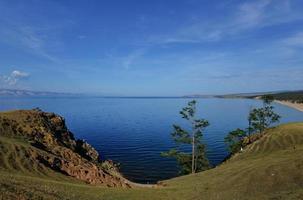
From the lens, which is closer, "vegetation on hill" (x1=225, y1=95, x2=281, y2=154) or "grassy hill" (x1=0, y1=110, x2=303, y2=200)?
"grassy hill" (x1=0, y1=110, x2=303, y2=200)

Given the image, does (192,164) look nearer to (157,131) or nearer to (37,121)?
(37,121)

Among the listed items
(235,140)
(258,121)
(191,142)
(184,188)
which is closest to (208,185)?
(184,188)

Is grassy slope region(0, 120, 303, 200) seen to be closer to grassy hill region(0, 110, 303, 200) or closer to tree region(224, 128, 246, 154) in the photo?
grassy hill region(0, 110, 303, 200)

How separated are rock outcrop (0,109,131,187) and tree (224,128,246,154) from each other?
121ft

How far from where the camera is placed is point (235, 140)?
107 meters

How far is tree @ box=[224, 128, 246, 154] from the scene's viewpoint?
10281 cm

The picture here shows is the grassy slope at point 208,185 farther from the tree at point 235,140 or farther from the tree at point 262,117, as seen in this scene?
the tree at point 262,117

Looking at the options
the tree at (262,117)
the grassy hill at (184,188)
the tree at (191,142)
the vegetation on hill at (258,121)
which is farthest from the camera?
the tree at (262,117)

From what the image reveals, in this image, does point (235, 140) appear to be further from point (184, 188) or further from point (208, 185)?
point (184, 188)

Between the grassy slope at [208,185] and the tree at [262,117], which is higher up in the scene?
the tree at [262,117]

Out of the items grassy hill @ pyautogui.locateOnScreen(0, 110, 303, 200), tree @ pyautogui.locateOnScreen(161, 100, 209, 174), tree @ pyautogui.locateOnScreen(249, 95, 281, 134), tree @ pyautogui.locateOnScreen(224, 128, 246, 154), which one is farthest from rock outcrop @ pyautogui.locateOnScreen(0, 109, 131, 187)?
tree @ pyautogui.locateOnScreen(249, 95, 281, 134)

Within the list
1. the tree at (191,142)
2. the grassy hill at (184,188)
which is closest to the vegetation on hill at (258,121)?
the tree at (191,142)

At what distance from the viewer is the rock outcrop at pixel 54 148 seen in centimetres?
5874

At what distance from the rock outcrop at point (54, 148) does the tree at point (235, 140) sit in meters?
36.9
